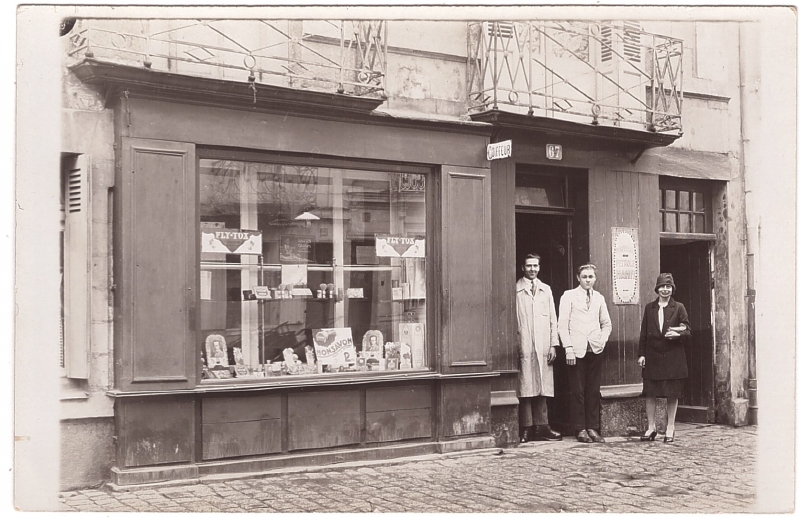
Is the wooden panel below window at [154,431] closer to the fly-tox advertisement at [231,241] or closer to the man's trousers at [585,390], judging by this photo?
the fly-tox advertisement at [231,241]

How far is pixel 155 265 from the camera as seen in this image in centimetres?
760

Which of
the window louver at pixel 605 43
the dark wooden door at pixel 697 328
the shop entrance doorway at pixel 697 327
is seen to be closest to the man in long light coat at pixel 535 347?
the shop entrance doorway at pixel 697 327

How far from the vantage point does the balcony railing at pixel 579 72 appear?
959 centimetres

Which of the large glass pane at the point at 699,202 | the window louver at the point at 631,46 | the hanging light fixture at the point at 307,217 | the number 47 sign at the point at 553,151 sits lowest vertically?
the hanging light fixture at the point at 307,217

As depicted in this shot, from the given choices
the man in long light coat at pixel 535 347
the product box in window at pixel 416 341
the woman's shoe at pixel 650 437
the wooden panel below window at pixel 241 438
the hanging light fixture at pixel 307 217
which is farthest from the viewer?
the woman's shoe at pixel 650 437

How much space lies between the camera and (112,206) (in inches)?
300

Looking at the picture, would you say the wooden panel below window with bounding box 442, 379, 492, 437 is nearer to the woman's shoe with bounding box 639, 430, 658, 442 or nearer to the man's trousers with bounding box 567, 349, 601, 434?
the man's trousers with bounding box 567, 349, 601, 434

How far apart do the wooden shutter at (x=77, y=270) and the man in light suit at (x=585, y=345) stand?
5148 mm

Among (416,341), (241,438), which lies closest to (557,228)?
(416,341)

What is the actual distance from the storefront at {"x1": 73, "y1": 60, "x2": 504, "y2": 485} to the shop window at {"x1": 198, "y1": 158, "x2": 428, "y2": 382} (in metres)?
0.02

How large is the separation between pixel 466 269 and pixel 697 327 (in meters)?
4.16

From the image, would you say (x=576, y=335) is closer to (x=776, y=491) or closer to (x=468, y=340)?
(x=468, y=340)

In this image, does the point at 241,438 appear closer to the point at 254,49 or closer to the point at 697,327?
the point at 254,49

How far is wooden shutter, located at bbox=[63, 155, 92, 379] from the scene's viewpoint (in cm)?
745
